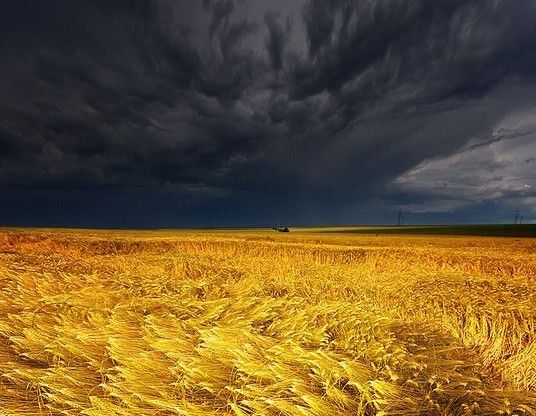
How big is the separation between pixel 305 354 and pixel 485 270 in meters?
11.3

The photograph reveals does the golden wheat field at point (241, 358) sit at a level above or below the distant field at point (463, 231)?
below

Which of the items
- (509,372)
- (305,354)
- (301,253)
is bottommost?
(509,372)

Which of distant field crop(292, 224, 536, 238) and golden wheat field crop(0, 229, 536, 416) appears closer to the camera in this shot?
golden wheat field crop(0, 229, 536, 416)

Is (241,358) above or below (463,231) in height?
below

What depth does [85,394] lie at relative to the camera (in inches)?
94.8

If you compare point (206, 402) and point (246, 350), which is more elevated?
point (246, 350)

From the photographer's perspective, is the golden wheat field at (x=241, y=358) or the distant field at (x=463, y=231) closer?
the golden wheat field at (x=241, y=358)

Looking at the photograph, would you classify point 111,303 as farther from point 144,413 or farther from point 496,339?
point 496,339

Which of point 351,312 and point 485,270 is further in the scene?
point 485,270

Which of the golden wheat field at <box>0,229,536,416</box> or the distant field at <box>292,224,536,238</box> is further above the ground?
the distant field at <box>292,224,536,238</box>

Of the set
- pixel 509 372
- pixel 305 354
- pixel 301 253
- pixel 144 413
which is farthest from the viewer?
pixel 301 253

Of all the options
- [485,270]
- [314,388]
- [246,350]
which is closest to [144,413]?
[246,350]

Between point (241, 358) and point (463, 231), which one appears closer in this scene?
point (241, 358)

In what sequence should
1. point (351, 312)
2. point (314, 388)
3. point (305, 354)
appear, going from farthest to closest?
point (351, 312)
point (305, 354)
point (314, 388)
